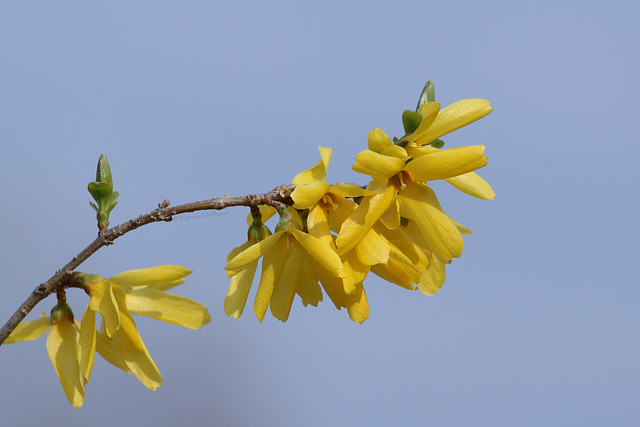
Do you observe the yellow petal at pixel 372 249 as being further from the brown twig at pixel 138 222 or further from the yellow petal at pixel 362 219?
the brown twig at pixel 138 222

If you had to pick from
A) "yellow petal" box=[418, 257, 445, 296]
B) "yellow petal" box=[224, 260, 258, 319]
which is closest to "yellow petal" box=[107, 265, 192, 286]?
"yellow petal" box=[224, 260, 258, 319]

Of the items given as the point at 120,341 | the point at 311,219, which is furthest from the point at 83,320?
Result: the point at 311,219

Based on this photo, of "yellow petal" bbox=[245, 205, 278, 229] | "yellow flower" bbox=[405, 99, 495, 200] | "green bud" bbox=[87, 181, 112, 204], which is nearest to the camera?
"yellow flower" bbox=[405, 99, 495, 200]

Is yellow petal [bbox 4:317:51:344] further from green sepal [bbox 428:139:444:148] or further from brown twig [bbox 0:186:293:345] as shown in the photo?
green sepal [bbox 428:139:444:148]

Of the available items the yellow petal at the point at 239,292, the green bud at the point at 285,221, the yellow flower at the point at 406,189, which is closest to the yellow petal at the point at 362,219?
the yellow flower at the point at 406,189

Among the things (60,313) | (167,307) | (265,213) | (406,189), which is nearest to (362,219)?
(406,189)

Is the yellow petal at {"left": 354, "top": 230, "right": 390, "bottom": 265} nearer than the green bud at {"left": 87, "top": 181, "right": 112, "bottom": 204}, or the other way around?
the yellow petal at {"left": 354, "top": 230, "right": 390, "bottom": 265}

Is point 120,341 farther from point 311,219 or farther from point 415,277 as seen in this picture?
point 415,277
